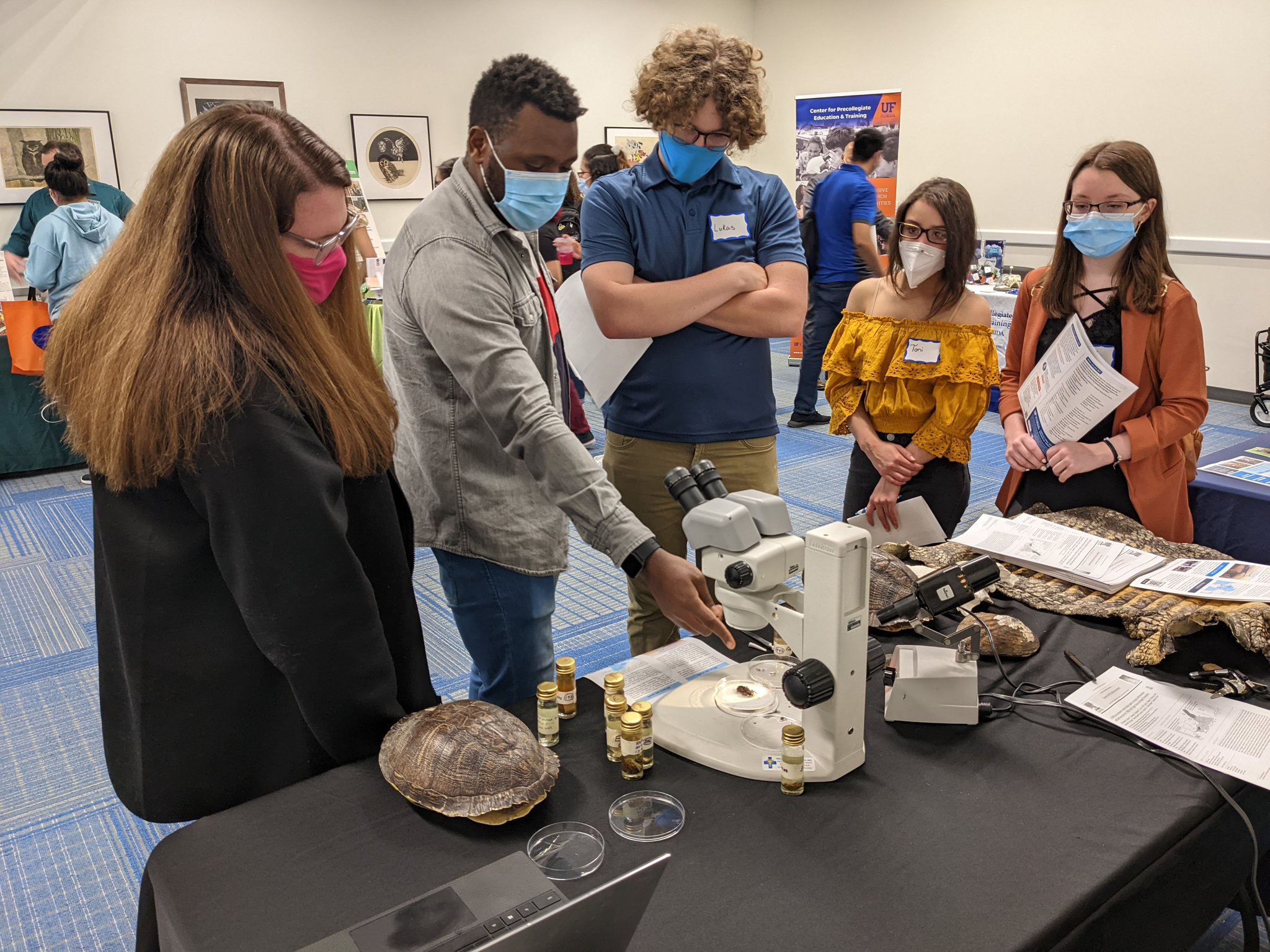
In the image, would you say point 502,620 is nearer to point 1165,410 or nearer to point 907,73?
point 1165,410

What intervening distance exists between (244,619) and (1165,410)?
1890mm

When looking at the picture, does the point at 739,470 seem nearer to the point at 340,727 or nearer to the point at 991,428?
the point at 340,727

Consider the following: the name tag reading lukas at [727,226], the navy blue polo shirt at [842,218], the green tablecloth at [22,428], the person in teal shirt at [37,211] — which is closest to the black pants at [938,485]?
the name tag reading lukas at [727,226]

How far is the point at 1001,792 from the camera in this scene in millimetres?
1133

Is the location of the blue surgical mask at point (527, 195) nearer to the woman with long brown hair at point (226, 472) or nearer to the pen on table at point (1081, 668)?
the woman with long brown hair at point (226, 472)

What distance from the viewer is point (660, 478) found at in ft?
6.51

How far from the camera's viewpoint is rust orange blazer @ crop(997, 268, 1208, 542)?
200 centimetres

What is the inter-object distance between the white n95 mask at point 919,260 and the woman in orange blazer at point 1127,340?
265mm

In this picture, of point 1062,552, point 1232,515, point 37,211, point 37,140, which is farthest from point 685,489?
point 37,140

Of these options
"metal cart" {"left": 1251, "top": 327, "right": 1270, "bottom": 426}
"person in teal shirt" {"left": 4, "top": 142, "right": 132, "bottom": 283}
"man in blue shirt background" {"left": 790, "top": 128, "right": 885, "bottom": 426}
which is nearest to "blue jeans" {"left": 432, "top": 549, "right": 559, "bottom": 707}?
"man in blue shirt background" {"left": 790, "top": 128, "right": 885, "bottom": 426}

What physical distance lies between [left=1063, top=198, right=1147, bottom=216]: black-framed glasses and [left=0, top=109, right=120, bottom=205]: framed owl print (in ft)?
21.1

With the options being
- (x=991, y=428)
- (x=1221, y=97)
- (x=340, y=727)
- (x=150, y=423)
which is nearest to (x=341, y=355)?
(x=150, y=423)

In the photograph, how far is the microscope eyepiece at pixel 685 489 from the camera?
1158 millimetres

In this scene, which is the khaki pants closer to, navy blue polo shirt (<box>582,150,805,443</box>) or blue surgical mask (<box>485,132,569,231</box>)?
navy blue polo shirt (<box>582,150,805,443</box>)
